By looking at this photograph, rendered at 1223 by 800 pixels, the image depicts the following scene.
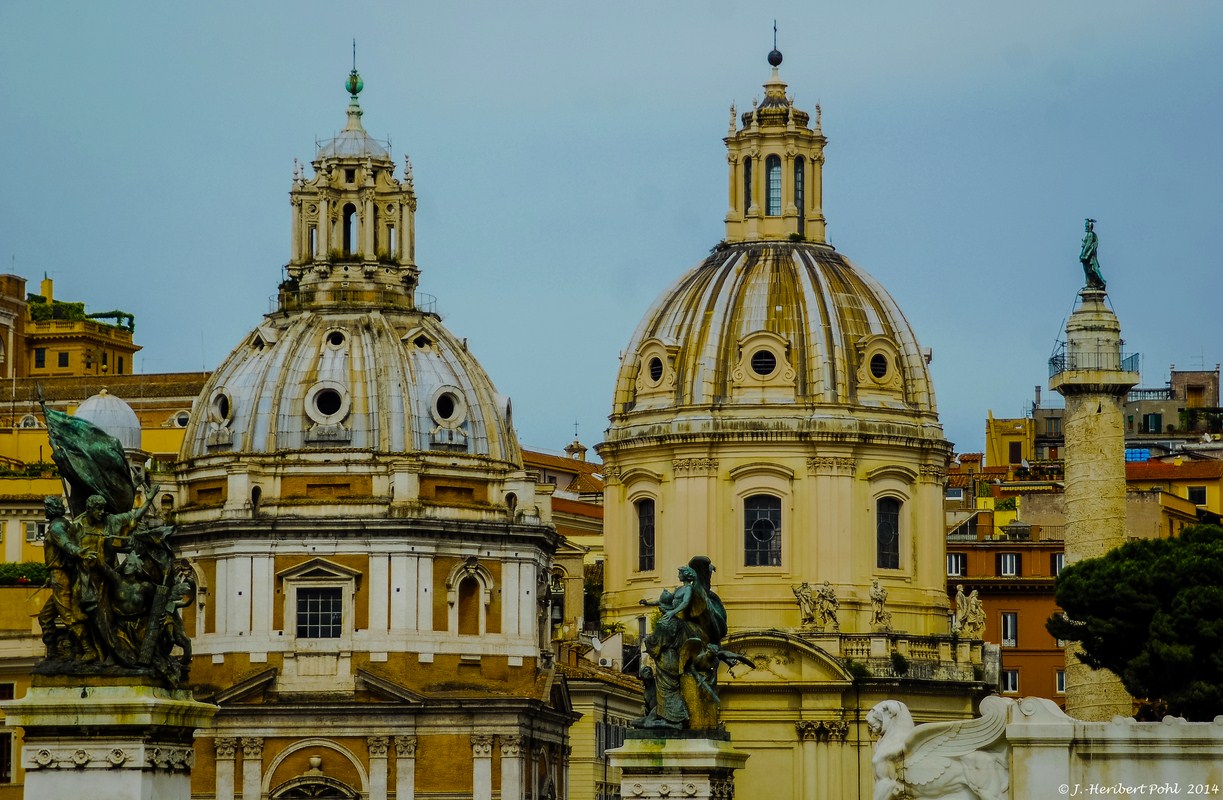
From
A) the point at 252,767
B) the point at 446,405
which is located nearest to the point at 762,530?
the point at 446,405

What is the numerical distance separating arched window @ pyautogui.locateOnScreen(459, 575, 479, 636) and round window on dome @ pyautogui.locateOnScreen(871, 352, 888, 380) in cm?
1720

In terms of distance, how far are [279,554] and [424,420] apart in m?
6.60

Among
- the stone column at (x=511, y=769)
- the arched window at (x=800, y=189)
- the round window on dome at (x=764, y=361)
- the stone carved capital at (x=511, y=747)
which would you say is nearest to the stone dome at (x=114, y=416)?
the stone carved capital at (x=511, y=747)

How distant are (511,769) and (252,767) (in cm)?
835

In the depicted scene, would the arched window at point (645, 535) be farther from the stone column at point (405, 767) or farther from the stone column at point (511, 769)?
the stone column at point (405, 767)

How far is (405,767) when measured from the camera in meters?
113

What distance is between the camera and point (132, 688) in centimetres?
4125

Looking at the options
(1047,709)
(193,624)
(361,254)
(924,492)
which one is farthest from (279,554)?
(1047,709)

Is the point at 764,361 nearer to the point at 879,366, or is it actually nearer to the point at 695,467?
the point at 879,366

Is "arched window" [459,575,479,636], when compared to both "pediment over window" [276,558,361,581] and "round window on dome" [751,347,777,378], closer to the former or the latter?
"pediment over window" [276,558,361,581]

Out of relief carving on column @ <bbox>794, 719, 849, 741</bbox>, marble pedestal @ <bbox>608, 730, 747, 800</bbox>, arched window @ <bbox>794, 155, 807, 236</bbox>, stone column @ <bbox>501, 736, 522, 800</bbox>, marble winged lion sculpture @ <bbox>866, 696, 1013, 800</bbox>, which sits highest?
arched window @ <bbox>794, 155, 807, 236</bbox>

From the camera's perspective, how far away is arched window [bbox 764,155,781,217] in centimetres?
12769

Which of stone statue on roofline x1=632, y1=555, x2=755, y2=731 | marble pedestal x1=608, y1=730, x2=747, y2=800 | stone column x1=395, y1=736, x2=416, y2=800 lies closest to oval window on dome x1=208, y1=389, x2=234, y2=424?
stone column x1=395, y1=736, x2=416, y2=800

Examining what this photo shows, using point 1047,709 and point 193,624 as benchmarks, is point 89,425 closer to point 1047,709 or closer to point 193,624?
point 1047,709
